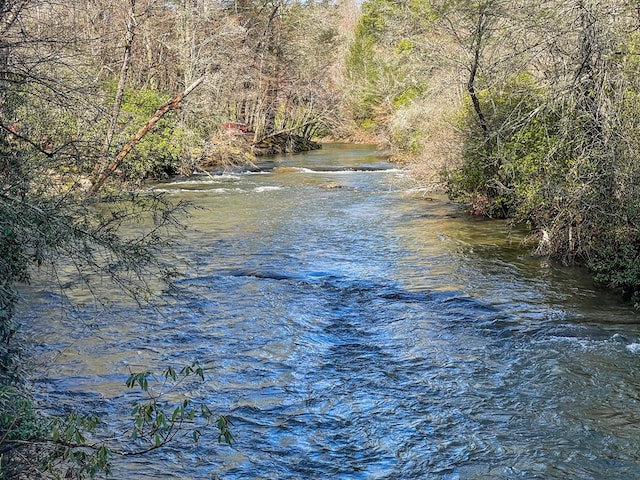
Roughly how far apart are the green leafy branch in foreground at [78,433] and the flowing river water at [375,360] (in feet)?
1.24

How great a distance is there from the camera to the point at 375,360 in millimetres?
8711

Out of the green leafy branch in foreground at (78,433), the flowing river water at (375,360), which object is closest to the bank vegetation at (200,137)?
the green leafy branch in foreground at (78,433)

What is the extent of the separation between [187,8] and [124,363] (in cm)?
2395

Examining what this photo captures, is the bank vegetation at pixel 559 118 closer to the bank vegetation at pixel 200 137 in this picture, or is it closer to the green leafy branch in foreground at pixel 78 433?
the bank vegetation at pixel 200 137

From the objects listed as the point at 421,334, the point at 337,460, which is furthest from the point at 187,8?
the point at 337,460

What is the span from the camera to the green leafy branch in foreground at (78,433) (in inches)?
161

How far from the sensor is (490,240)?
16062mm

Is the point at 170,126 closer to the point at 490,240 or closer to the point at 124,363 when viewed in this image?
the point at 490,240

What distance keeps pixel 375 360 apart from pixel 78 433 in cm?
529

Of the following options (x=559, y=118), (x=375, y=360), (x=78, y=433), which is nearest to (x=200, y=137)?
(x=559, y=118)

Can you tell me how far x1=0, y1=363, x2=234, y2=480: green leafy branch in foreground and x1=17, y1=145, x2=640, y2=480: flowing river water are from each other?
378mm

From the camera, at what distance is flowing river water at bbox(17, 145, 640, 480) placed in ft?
20.6

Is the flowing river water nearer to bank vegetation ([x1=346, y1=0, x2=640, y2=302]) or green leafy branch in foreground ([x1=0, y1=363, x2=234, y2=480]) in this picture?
green leafy branch in foreground ([x1=0, y1=363, x2=234, y2=480])

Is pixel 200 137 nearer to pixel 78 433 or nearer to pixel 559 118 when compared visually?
pixel 559 118
